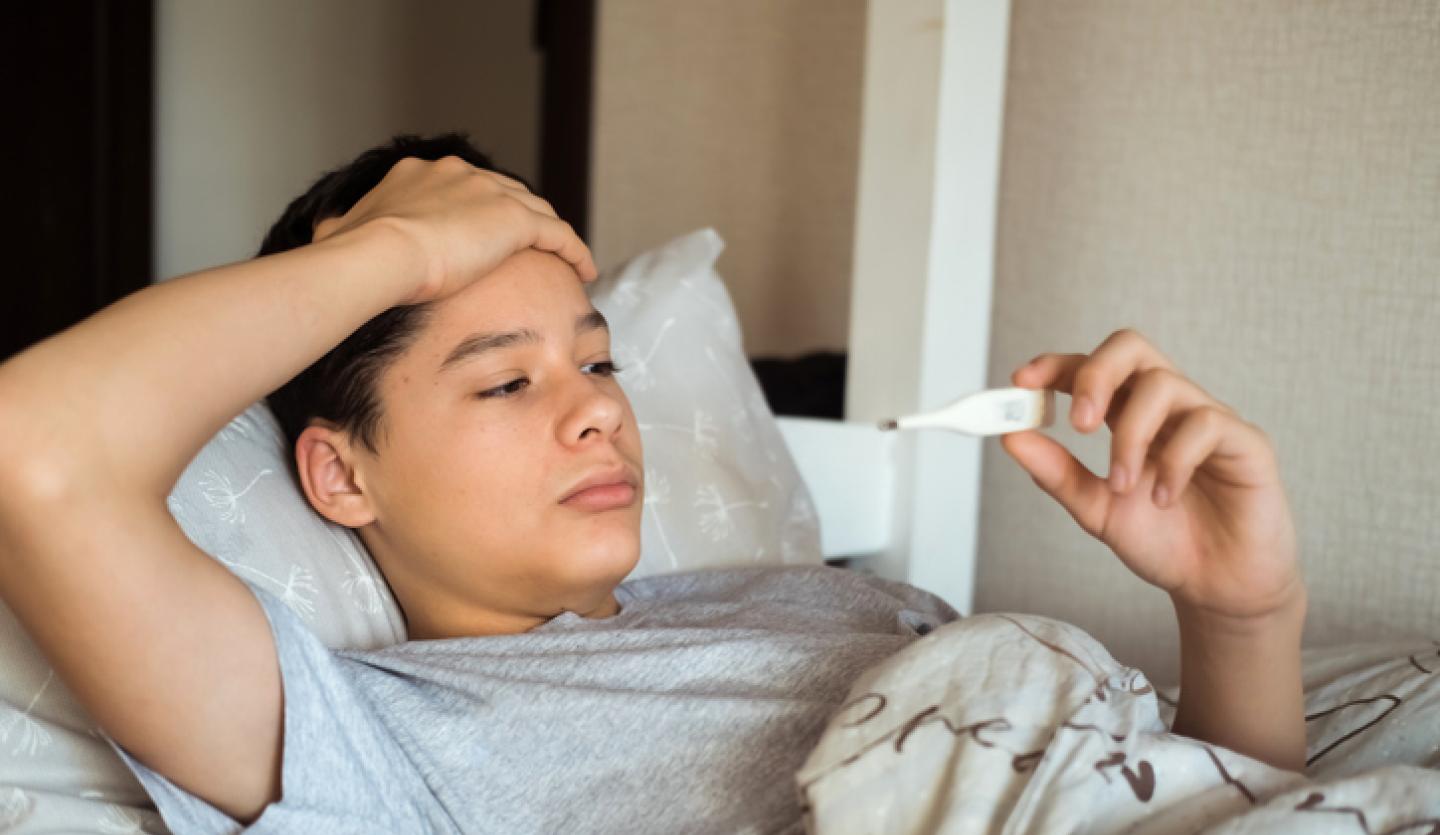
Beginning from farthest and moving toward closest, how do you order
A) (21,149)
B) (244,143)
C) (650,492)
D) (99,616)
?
(244,143) → (21,149) → (650,492) → (99,616)

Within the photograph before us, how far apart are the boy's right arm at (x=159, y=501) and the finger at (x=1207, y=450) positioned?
1.60 feet

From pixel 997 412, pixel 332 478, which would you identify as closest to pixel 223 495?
pixel 332 478

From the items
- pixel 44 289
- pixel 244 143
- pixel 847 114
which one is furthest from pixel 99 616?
pixel 244 143

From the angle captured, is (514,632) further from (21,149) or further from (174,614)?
(21,149)

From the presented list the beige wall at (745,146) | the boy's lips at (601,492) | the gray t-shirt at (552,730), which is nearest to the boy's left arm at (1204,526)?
the gray t-shirt at (552,730)

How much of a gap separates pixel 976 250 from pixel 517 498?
63 centimetres

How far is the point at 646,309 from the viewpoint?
1356 mm

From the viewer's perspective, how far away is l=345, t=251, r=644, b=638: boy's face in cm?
98

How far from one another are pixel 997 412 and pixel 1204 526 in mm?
146

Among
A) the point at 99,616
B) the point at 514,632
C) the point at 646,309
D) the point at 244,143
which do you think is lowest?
the point at 514,632

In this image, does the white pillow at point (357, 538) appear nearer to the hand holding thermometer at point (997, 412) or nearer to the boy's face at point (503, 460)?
the boy's face at point (503, 460)

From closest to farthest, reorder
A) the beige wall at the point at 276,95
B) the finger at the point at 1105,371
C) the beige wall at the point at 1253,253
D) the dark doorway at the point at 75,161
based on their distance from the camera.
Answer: the finger at the point at 1105,371 < the beige wall at the point at 1253,253 < the dark doorway at the point at 75,161 < the beige wall at the point at 276,95

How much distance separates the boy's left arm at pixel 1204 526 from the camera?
2.62 feet

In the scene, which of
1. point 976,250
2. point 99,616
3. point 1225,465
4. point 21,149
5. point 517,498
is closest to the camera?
point 99,616
